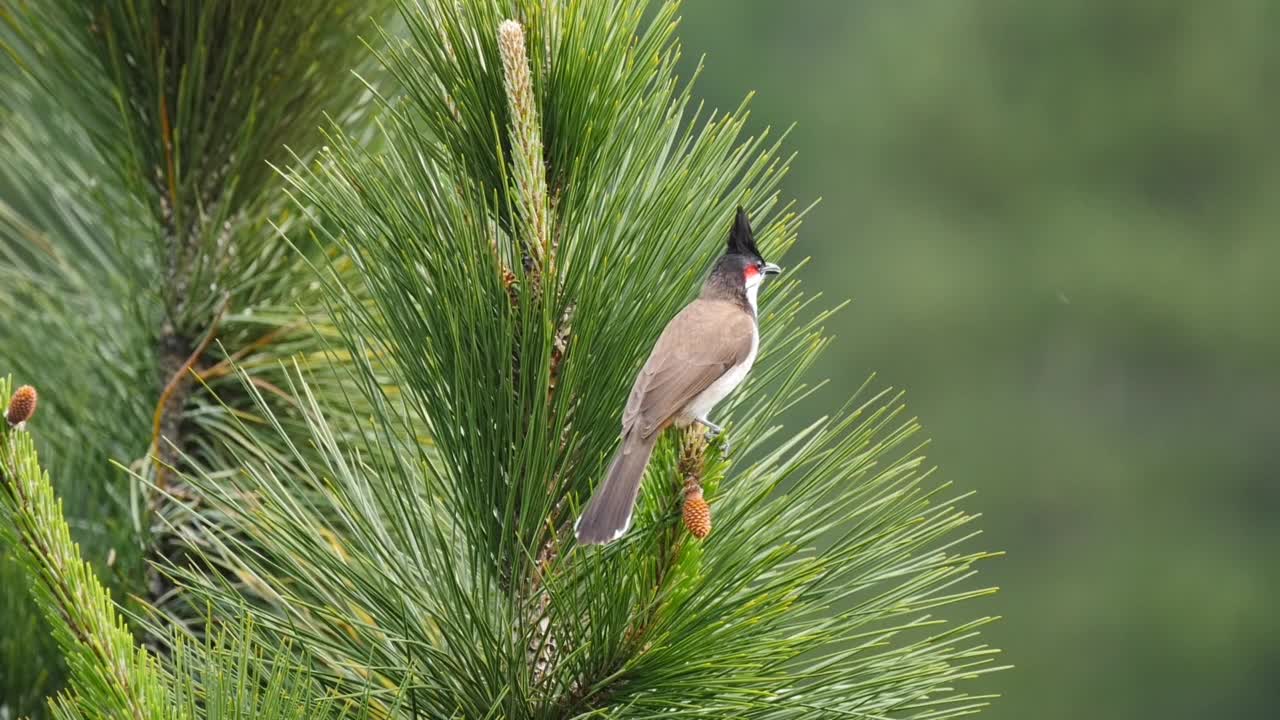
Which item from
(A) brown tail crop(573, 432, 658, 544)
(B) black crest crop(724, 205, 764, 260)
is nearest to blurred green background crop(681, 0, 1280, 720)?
(B) black crest crop(724, 205, 764, 260)

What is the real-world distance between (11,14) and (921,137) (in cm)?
2562

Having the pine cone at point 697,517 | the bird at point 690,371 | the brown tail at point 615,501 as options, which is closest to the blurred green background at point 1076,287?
the bird at point 690,371

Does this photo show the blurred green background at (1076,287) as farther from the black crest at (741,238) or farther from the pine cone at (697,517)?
the pine cone at (697,517)

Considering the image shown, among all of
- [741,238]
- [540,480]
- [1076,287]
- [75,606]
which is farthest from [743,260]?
[1076,287]

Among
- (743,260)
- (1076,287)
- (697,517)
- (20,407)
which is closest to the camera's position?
(20,407)

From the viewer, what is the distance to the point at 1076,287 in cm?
2422

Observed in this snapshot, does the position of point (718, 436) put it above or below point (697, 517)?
above

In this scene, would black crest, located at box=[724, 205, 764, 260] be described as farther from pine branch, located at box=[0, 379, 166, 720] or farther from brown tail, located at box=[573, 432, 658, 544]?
pine branch, located at box=[0, 379, 166, 720]

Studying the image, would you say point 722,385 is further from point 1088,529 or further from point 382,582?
point 1088,529

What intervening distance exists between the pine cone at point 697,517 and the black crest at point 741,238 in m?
0.47

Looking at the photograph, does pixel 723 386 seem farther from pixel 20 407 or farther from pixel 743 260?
pixel 20 407

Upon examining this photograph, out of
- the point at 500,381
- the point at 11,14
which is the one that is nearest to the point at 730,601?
the point at 500,381

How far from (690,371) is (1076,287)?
23553mm

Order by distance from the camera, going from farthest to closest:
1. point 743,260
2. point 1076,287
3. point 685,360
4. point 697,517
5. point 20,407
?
point 1076,287 < point 743,260 < point 685,360 < point 697,517 < point 20,407
